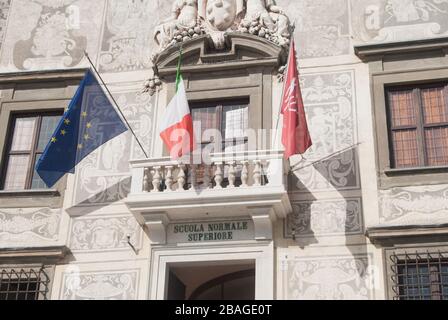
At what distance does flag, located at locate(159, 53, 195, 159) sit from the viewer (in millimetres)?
15453

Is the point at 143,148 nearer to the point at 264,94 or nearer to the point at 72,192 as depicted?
the point at 72,192

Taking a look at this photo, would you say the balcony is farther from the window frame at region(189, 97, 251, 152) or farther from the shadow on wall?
the window frame at region(189, 97, 251, 152)

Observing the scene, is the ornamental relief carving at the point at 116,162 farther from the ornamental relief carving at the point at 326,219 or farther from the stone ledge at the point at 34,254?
the ornamental relief carving at the point at 326,219

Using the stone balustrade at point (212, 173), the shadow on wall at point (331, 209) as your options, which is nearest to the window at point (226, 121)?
the stone balustrade at point (212, 173)

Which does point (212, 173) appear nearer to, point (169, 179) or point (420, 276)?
point (169, 179)

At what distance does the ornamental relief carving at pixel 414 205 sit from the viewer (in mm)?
14992

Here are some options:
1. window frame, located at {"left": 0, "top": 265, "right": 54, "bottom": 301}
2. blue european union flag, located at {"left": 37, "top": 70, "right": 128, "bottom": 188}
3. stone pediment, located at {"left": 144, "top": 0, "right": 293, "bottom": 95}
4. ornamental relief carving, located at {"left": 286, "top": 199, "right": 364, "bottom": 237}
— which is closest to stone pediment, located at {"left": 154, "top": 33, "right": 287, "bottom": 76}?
stone pediment, located at {"left": 144, "top": 0, "right": 293, "bottom": 95}

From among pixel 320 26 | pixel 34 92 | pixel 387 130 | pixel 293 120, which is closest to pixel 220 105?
pixel 293 120

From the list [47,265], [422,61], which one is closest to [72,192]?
[47,265]

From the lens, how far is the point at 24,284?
52.6 feet

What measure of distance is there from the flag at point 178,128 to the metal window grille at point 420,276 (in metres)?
4.39

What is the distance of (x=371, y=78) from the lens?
16.7m

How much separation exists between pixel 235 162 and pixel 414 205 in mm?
3469

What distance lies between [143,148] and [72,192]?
1736mm
